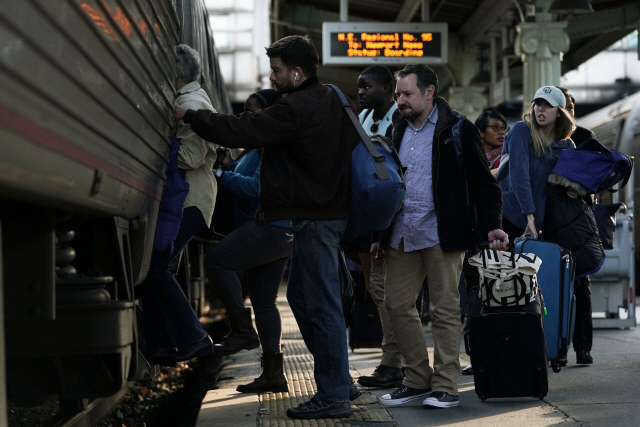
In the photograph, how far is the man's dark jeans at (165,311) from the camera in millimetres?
4109

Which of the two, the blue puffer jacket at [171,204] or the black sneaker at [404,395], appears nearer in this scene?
the blue puffer jacket at [171,204]

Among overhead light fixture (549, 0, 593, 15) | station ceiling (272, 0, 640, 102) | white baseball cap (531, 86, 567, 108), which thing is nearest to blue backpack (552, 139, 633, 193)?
white baseball cap (531, 86, 567, 108)

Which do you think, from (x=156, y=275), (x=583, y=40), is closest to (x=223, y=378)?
(x=156, y=275)

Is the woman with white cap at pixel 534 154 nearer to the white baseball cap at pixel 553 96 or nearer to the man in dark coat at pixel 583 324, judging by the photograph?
the white baseball cap at pixel 553 96

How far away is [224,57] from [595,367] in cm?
1180

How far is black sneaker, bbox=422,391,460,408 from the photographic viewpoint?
4.08m

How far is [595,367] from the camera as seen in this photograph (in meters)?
5.26

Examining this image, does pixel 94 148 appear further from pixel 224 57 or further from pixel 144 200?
pixel 224 57

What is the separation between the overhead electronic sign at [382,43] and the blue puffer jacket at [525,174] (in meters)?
7.36

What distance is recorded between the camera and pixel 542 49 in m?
11.3

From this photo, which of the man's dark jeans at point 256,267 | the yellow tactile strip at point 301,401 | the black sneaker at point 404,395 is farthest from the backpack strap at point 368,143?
the black sneaker at point 404,395

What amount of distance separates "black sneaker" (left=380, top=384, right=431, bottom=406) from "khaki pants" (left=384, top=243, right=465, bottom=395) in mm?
25

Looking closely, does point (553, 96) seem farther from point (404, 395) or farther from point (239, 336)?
point (239, 336)

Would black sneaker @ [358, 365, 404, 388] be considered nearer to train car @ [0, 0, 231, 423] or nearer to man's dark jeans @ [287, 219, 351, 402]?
man's dark jeans @ [287, 219, 351, 402]
